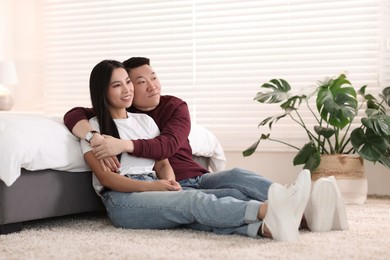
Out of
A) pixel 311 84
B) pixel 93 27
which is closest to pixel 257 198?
pixel 311 84

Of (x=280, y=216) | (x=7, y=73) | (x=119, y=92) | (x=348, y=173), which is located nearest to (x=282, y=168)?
(x=348, y=173)

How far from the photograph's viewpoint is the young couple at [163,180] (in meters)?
2.37

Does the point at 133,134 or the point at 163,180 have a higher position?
the point at 133,134

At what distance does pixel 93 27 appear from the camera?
537 centimetres

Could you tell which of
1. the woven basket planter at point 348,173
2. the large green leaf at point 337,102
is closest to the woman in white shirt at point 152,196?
the large green leaf at point 337,102

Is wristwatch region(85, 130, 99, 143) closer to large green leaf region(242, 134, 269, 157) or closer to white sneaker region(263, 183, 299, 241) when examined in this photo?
white sneaker region(263, 183, 299, 241)

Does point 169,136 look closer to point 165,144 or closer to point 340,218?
point 165,144

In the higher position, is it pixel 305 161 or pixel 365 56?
pixel 365 56

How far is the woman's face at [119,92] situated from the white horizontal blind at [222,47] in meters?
1.96

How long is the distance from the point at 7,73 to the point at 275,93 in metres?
2.11

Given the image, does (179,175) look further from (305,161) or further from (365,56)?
(365,56)

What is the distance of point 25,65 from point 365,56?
2.72 meters

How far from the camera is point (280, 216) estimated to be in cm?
228

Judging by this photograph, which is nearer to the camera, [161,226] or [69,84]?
[161,226]
